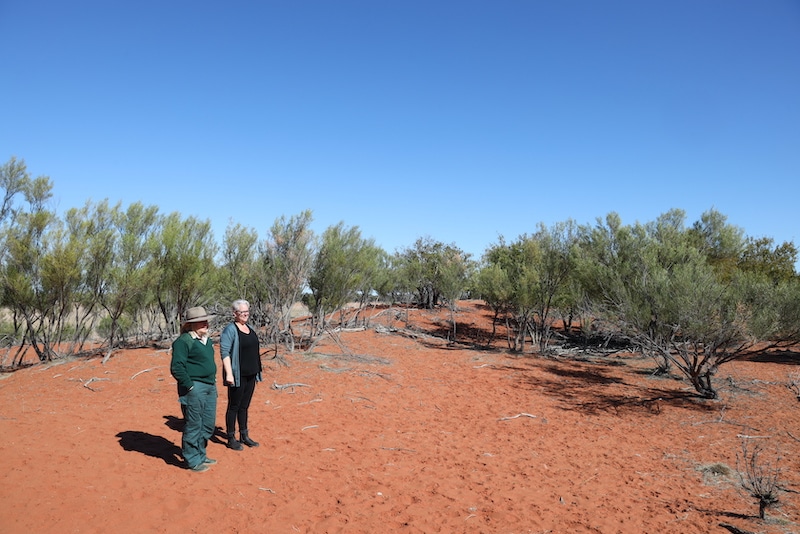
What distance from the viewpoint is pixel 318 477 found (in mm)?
4750

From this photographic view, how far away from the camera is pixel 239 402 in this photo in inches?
198

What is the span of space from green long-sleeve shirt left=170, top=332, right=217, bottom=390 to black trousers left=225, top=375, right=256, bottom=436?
1.58 feet

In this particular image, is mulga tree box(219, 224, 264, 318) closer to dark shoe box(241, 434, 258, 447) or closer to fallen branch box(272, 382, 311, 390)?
fallen branch box(272, 382, 311, 390)

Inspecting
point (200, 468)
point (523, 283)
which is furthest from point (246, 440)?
point (523, 283)

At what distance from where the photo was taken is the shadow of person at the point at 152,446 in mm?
4762

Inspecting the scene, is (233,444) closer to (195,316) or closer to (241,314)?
(241,314)

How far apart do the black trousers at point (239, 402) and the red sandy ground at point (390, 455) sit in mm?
322

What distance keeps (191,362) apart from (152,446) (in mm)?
1534

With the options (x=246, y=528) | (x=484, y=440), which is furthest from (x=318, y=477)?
(x=484, y=440)

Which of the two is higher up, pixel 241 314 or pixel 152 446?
pixel 241 314

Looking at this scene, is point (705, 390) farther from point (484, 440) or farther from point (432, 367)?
point (432, 367)

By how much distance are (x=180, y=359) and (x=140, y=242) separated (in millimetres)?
7813

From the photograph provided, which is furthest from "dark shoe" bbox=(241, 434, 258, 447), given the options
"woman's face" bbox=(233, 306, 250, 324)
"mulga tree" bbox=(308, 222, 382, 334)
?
"mulga tree" bbox=(308, 222, 382, 334)

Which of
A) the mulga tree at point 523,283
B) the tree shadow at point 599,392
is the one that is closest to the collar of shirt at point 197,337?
the tree shadow at point 599,392
